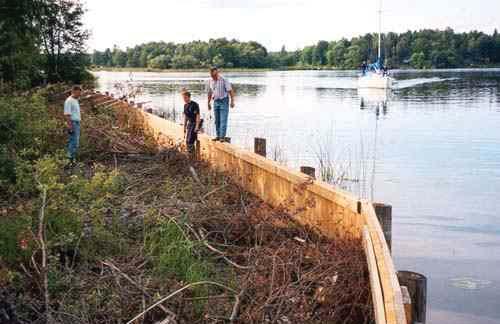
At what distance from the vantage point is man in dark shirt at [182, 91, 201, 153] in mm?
14281

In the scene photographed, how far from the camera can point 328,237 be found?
8406 millimetres

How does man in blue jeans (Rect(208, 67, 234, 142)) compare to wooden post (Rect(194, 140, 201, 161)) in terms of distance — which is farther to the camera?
wooden post (Rect(194, 140, 201, 161))

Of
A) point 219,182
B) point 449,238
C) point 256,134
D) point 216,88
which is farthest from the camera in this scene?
point 256,134

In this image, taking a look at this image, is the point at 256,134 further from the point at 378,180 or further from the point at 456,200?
the point at 456,200

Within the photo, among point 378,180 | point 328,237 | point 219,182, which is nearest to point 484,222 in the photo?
point 378,180

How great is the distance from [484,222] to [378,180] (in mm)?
4668

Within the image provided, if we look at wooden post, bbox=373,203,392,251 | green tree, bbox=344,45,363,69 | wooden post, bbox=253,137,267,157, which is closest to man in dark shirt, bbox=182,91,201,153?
wooden post, bbox=253,137,267,157

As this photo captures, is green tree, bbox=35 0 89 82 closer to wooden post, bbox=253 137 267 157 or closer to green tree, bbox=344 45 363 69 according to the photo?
wooden post, bbox=253 137 267 157

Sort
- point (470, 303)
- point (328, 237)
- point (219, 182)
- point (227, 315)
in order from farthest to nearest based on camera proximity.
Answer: point (219, 182) < point (470, 303) < point (328, 237) < point (227, 315)

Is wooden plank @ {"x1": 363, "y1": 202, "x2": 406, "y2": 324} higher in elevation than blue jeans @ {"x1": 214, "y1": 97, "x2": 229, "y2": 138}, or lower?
lower

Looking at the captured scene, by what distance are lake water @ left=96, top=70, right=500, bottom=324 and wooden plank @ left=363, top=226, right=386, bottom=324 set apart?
2973 millimetres

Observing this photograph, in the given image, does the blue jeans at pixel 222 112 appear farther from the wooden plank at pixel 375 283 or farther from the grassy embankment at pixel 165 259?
the wooden plank at pixel 375 283

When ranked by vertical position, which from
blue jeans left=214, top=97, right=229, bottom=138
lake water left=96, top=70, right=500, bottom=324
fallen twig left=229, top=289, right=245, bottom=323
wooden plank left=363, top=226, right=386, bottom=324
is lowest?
lake water left=96, top=70, right=500, bottom=324

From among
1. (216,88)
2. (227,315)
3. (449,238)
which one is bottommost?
(449,238)
